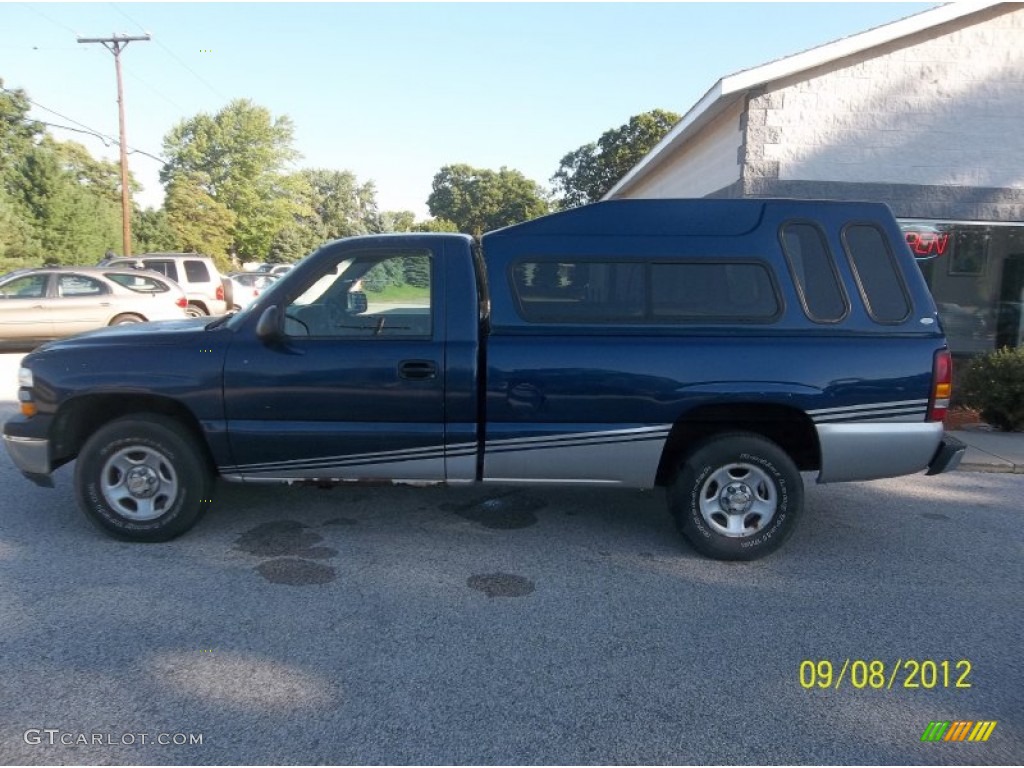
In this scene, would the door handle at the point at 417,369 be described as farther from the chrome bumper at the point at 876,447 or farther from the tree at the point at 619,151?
the tree at the point at 619,151

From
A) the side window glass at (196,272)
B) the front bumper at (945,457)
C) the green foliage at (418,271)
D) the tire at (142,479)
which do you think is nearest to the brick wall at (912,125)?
the front bumper at (945,457)

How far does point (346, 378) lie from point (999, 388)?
23.7 feet

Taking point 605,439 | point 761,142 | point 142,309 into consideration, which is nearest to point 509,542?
point 605,439

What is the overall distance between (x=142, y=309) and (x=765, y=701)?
13.0 m

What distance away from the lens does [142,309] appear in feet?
42.6

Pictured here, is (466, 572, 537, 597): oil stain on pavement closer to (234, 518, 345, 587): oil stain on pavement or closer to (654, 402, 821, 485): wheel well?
(234, 518, 345, 587): oil stain on pavement

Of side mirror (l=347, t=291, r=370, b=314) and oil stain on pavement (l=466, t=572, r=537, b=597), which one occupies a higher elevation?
side mirror (l=347, t=291, r=370, b=314)

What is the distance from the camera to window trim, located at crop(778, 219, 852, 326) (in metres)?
4.12

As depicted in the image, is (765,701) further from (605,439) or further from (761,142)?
(761,142)

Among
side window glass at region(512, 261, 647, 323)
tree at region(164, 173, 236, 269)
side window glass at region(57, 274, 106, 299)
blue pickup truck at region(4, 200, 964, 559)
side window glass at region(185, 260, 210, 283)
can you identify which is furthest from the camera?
tree at region(164, 173, 236, 269)

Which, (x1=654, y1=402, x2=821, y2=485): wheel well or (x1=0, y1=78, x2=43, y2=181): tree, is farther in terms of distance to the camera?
(x1=0, y1=78, x2=43, y2=181): tree

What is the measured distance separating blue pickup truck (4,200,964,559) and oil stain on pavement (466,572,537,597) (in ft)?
1.88

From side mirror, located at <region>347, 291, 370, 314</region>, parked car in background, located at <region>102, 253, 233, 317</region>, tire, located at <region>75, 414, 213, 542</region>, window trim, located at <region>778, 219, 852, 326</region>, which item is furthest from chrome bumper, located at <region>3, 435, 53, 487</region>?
parked car in background, located at <region>102, 253, 233, 317</region>

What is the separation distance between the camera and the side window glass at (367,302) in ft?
13.9
